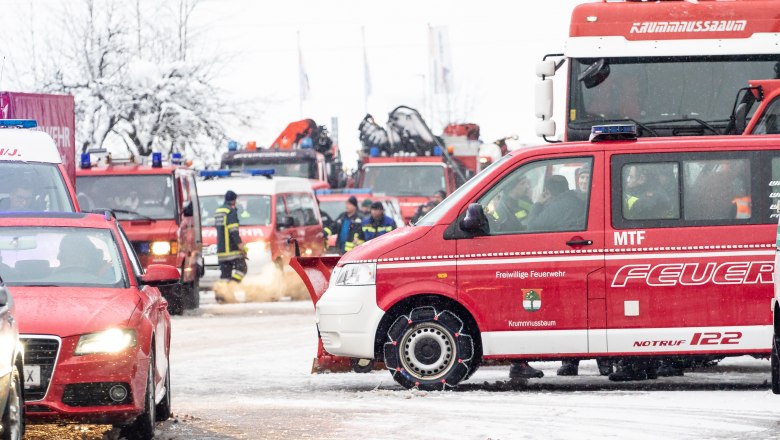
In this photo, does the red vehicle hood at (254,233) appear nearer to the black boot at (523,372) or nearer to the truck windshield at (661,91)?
the truck windshield at (661,91)

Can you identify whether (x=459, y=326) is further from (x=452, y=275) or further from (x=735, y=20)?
(x=735, y=20)

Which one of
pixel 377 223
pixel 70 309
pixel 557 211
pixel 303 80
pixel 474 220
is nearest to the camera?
pixel 70 309

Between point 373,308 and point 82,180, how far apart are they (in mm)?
11146

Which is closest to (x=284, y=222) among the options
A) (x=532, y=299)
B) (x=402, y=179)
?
(x=402, y=179)

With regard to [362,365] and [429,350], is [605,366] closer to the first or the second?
[429,350]

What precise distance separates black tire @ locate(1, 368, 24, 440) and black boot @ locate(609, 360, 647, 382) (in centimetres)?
639

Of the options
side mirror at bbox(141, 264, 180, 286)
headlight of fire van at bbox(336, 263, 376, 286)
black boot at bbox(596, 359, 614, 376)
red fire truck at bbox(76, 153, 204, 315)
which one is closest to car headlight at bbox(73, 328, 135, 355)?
side mirror at bbox(141, 264, 180, 286)

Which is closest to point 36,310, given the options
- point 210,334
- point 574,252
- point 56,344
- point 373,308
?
point 56,344

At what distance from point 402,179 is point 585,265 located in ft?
67.8

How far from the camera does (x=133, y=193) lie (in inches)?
900

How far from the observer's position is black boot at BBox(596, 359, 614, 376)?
42.4 ft

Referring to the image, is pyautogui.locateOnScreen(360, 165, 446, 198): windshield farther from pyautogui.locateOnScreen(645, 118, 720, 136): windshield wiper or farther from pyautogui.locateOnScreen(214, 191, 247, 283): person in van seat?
pyautogui.locateOnScreen(645, 118, 720, 136): windshield wiper

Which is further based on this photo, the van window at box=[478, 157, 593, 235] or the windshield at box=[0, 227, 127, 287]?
the van window at box=[478, 157, 593, 235]

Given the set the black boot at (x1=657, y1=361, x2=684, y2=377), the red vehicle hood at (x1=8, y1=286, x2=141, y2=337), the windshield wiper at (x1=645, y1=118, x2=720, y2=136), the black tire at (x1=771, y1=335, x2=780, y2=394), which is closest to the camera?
the red vehicle hood at (x1=8, y1=286, x2=141, y2=337)
